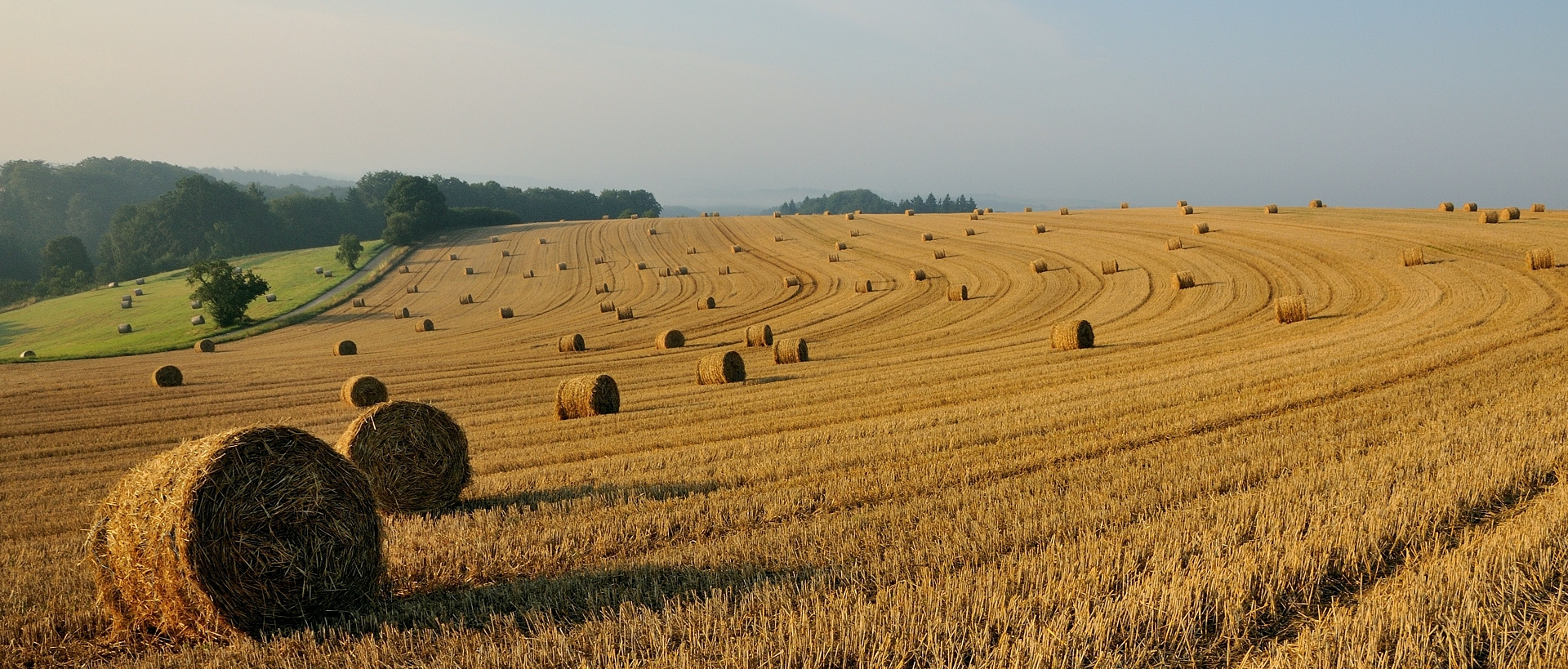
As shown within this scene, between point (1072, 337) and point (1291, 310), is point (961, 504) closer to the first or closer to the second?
point (1072, 337)

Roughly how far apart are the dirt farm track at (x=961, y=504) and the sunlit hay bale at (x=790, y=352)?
1.74 feet

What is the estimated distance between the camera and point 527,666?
4.66 metres

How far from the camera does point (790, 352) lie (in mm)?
Result: 22531

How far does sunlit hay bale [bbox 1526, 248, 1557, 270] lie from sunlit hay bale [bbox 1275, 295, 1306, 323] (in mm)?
8251

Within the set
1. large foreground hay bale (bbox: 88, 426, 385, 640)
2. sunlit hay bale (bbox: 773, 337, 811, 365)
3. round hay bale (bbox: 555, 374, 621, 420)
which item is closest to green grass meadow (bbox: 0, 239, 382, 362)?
sunlit hay bale (bbox: 773, 337, 811, 365)

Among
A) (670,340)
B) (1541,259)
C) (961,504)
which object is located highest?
(1541,259)

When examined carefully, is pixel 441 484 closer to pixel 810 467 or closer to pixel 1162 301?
pixel 810 467

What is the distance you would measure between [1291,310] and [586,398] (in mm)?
18284

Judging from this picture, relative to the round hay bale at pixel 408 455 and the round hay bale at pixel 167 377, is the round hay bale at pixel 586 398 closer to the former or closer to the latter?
the round hay bale at pixel 408 455

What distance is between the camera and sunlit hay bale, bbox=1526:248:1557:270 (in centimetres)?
2550

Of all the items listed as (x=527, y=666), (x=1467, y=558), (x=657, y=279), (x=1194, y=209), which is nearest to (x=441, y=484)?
(x=527, y=666)

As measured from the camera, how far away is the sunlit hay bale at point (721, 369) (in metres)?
19.0

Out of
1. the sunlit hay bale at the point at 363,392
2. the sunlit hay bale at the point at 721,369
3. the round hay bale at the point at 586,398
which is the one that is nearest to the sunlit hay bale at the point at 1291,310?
the sunlit hay bale at the point at 721,369

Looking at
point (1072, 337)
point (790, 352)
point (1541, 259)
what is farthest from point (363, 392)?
point (1541, 259)
